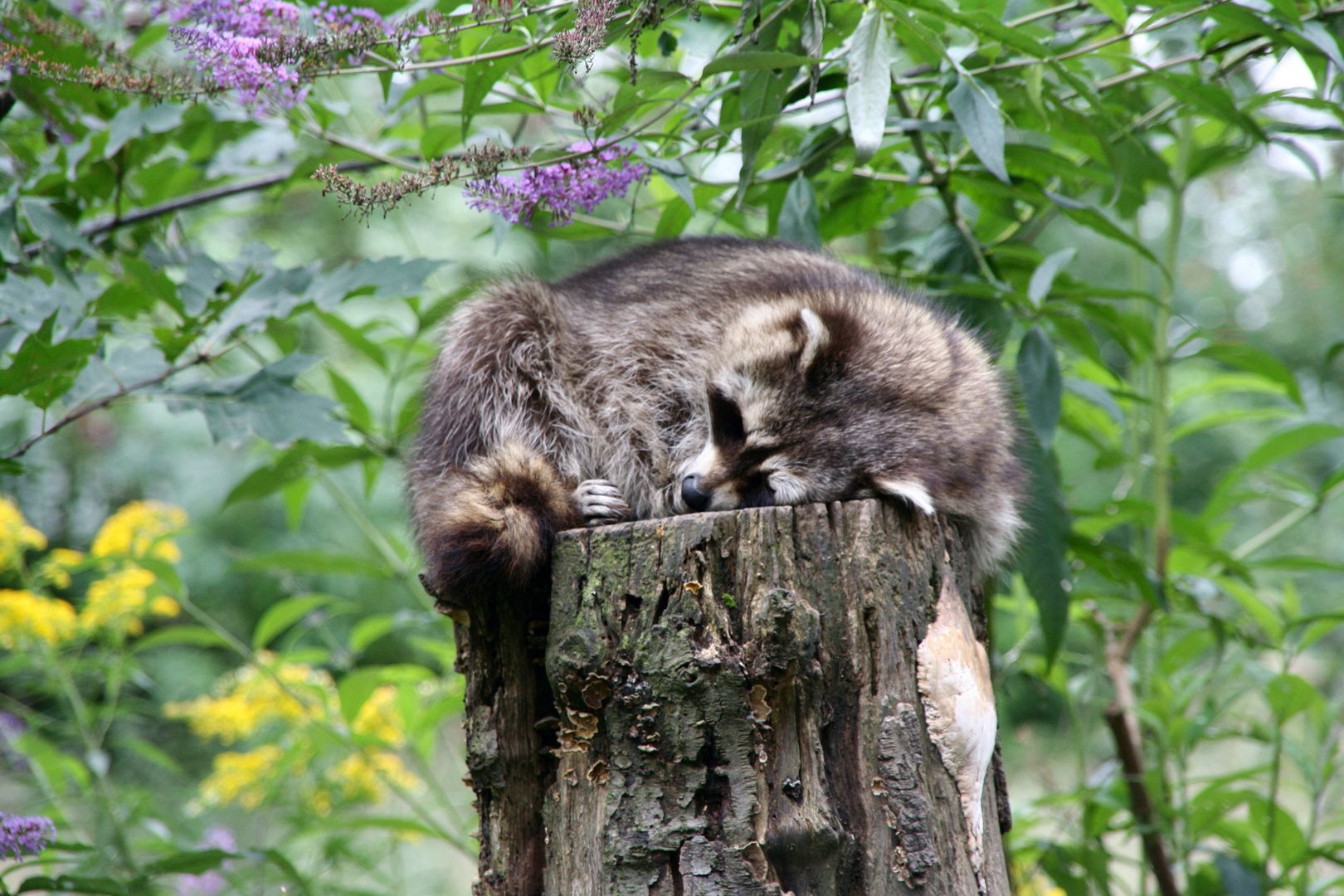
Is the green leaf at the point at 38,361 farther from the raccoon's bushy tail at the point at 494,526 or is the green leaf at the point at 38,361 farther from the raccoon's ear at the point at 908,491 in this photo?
the raccoon's ear at the point at 908,491

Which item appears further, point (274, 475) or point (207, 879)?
point (207, 879)

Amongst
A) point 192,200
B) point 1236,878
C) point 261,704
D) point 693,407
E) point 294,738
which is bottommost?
point 1236,878

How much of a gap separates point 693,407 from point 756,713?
127 centimetres

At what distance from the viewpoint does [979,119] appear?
2.51m

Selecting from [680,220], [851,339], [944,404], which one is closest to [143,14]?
[680,220]

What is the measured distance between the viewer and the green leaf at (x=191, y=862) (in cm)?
291

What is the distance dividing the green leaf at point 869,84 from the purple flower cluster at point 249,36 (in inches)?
46.6

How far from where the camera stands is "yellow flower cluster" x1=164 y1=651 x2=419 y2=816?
4.37 m

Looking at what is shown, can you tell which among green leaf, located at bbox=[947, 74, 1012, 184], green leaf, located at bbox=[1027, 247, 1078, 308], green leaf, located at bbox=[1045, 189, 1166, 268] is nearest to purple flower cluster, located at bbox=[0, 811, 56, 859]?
green leaf, located at bbox=[947, 74, 1012, 184]

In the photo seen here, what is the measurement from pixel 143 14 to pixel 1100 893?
4.94 m

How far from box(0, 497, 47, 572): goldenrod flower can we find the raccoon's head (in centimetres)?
287

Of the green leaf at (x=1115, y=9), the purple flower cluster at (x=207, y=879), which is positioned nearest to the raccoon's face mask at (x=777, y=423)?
the green leaf at (x=1115, y=9)

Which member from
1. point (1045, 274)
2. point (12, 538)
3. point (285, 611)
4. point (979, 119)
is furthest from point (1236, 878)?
point (12, 538)

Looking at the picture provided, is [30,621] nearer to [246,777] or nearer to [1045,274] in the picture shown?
[246,777]
